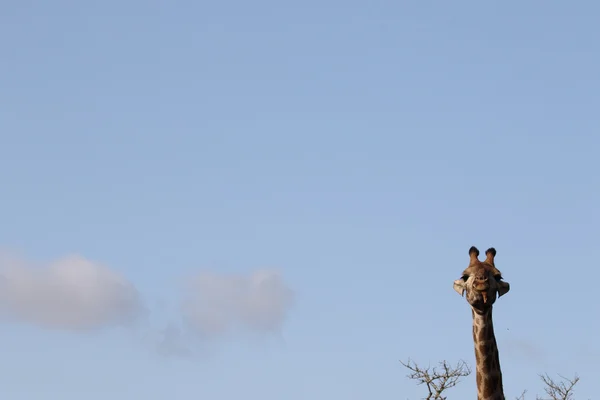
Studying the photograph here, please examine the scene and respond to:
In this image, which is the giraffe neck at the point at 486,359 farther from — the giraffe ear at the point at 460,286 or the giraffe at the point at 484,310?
the giraffe ear at the point at 460,286

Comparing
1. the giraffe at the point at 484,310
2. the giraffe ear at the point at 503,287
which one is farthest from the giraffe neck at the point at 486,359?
the giraffe ear at the point at 503,287

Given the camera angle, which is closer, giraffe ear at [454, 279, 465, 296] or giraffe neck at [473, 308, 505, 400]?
giraffe ear at [454, 279, 465, 296]

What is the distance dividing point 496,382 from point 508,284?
8.18 ft

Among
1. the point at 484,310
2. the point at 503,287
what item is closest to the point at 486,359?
the point at 484,310

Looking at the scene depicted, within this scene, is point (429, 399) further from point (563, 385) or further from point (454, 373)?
point (563, 385)

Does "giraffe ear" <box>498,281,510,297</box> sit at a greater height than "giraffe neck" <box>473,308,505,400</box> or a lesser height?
greater

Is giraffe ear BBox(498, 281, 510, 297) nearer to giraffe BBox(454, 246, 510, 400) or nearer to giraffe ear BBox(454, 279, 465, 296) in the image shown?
giraffe BBox(454, 246, 510, 400)

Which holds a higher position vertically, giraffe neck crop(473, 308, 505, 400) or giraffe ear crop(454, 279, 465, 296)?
giraffe ear crop(454, 279, 465, 296)

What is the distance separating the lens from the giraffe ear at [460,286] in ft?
80.2

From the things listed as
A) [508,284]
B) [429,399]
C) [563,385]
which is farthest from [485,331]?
[563,385]

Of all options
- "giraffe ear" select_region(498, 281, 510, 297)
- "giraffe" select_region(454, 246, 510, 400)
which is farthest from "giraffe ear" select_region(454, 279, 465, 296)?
"giraffe ear" select_region(498, 281, 510, 297)

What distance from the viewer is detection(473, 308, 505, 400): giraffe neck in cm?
2516

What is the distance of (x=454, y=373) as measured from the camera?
69.8m

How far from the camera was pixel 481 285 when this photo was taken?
24.0 metres
